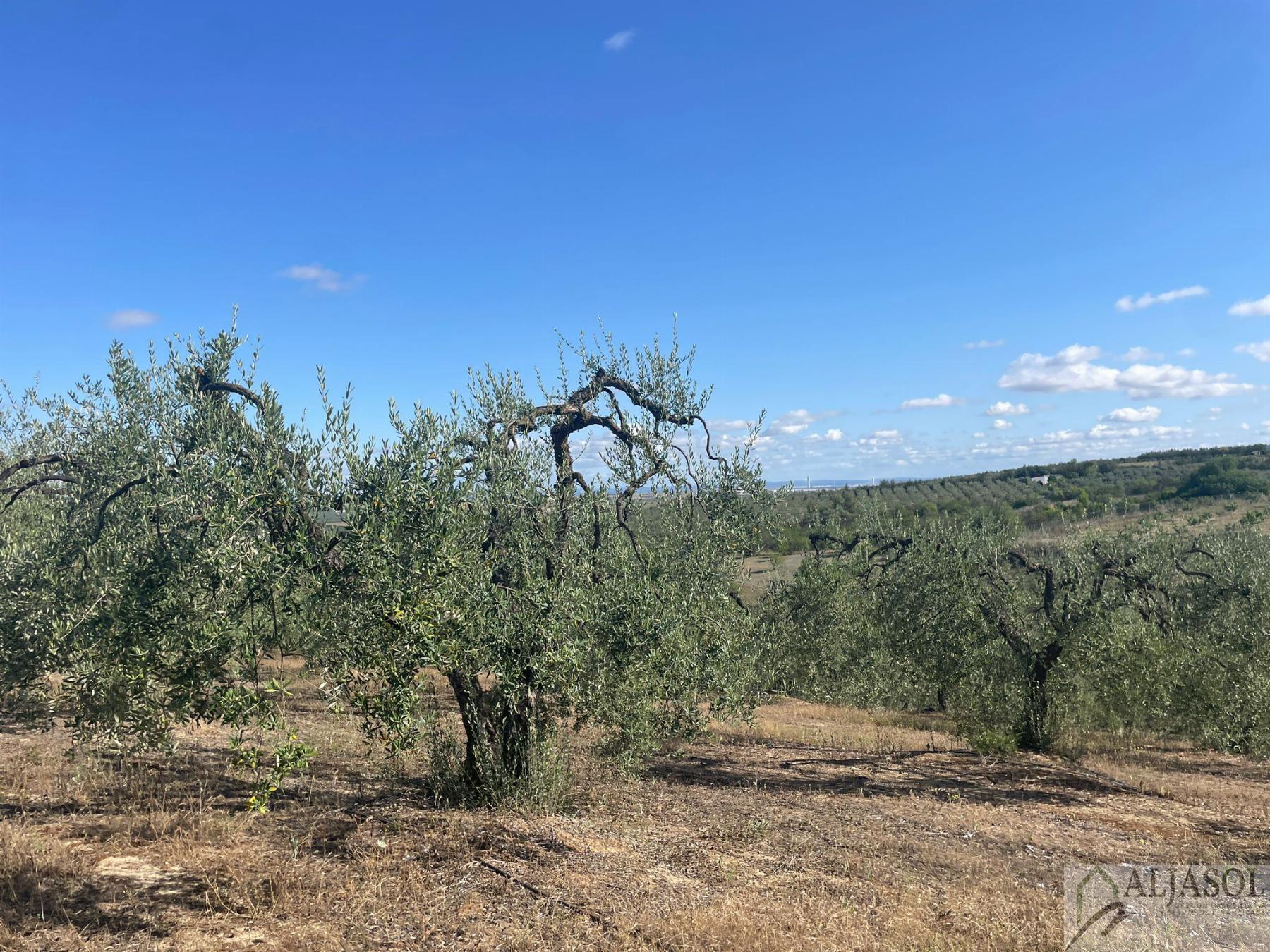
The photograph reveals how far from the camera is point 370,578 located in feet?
22.0

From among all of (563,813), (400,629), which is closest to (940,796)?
(563,813)

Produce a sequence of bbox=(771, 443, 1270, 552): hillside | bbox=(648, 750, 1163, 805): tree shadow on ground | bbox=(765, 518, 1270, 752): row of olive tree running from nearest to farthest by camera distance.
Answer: bbox=(648, 750, 1163, 805): tree shadow on ground < bbox=(765, 518, 1270, 752): row of olive tree < bbox=(771, 443, 1270, 552): hillside

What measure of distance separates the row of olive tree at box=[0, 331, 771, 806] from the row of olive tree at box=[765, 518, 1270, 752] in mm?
10173

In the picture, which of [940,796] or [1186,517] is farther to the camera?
[1186,517]

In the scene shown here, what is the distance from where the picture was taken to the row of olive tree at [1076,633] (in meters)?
17.1

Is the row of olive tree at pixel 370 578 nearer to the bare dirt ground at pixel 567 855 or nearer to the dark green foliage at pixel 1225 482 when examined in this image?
the bare dirt ground at pixel 567 855

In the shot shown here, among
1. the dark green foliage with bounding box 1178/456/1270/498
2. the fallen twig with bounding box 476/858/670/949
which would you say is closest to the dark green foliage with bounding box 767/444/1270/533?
the dark green foliage with bounding box 1178/456/1270/498

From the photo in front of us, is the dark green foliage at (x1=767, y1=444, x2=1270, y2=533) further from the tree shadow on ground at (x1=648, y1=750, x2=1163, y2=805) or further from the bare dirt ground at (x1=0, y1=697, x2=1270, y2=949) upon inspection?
the bare dirt ground at (x1=0, y1=697, x2=1270, y2=949)

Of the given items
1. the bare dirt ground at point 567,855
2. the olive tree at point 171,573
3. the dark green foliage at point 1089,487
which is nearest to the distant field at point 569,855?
the bare dirt ground at point 567,855

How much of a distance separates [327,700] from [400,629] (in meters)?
0.85

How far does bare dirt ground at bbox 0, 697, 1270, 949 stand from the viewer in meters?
7.03

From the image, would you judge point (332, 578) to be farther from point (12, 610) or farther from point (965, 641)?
point (965, 641)

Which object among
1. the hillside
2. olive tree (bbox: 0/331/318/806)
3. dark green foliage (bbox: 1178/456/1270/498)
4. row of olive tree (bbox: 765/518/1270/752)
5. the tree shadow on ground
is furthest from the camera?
dark green foliage (bbox: 1178/456/1270/498)

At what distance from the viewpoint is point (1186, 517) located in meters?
63.2
